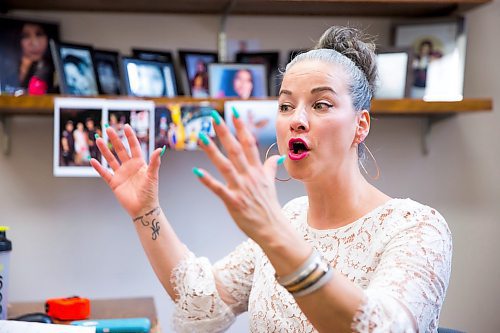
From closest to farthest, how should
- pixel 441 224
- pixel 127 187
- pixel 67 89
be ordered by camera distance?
pixel 441 224 → pixel 127 187 → pixel 67 89

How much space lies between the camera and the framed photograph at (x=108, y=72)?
236cm

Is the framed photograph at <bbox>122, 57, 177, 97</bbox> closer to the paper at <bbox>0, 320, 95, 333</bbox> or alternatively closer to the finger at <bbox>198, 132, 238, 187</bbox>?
the paper at <bbox>0, 320, 95, 333</bbox>

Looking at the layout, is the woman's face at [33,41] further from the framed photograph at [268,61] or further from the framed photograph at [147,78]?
the framed photograph at [268,61]

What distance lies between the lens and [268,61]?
2.51 m

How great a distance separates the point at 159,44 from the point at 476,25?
1.12m

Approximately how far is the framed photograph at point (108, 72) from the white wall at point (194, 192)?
0.10m

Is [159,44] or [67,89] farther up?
[159,44]

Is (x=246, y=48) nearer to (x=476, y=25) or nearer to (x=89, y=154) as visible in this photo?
(x=89, y=154)

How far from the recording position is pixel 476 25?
2.61m

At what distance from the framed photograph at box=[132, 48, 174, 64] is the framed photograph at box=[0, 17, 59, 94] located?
273mm

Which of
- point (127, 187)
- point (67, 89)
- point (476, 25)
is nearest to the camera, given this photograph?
point (127, 187)

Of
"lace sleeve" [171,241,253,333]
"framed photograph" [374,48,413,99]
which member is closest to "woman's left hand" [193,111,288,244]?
"lace sleeve" [171,241,253,333]

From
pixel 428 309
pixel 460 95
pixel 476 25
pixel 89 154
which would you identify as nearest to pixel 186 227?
pixel 89 154

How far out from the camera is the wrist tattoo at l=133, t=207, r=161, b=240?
60.6 inches
